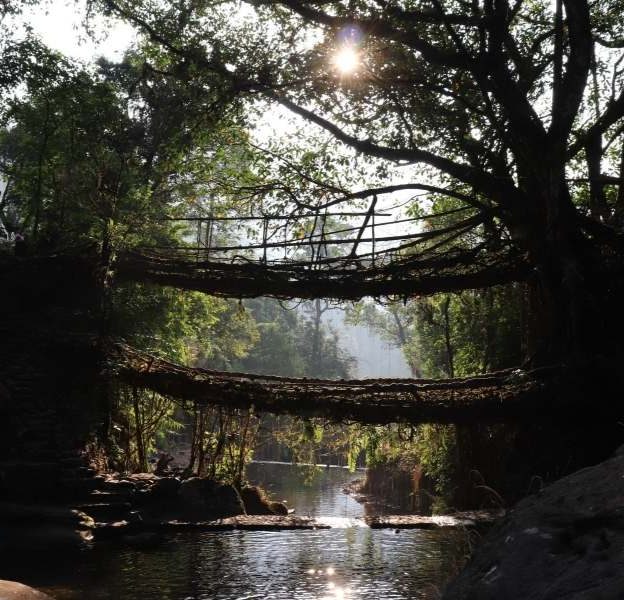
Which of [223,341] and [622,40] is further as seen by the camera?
[223,341]

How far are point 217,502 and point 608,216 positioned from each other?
7983 mm

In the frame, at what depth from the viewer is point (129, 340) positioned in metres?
14.1

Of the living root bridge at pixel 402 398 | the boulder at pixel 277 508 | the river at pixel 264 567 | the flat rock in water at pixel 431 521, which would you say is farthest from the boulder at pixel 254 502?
the living root bridge at pixel 402 398

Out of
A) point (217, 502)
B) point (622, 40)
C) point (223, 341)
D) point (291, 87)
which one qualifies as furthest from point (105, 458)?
point (223, 341)

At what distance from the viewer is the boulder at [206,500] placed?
8.94m

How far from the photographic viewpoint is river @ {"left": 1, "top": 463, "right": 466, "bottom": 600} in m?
5.83

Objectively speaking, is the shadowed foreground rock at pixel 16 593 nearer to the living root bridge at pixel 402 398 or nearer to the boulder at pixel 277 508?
the living root bridge at pixel 402 398

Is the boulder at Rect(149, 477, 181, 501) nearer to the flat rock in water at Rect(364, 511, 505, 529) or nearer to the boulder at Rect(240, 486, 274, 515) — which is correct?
the boulder at Rect(240, 486, 274, 515)

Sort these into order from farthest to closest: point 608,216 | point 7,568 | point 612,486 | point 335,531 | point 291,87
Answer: point 608,216 → point 291,87 → point 335,531 → point 7,568 → point 612,486

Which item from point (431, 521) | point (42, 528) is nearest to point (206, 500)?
point (42, 528)

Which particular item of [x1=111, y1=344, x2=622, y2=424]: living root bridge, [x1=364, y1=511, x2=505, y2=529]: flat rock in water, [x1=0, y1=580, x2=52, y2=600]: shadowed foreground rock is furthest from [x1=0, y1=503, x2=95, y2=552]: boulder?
[x1=364, y1=511, x2=505, y2=529]: flat rock in water

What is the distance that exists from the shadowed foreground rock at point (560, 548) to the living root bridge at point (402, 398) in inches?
169

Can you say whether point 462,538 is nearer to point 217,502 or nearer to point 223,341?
point 217,502

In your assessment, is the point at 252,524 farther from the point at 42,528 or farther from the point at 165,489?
the point at 42,528
